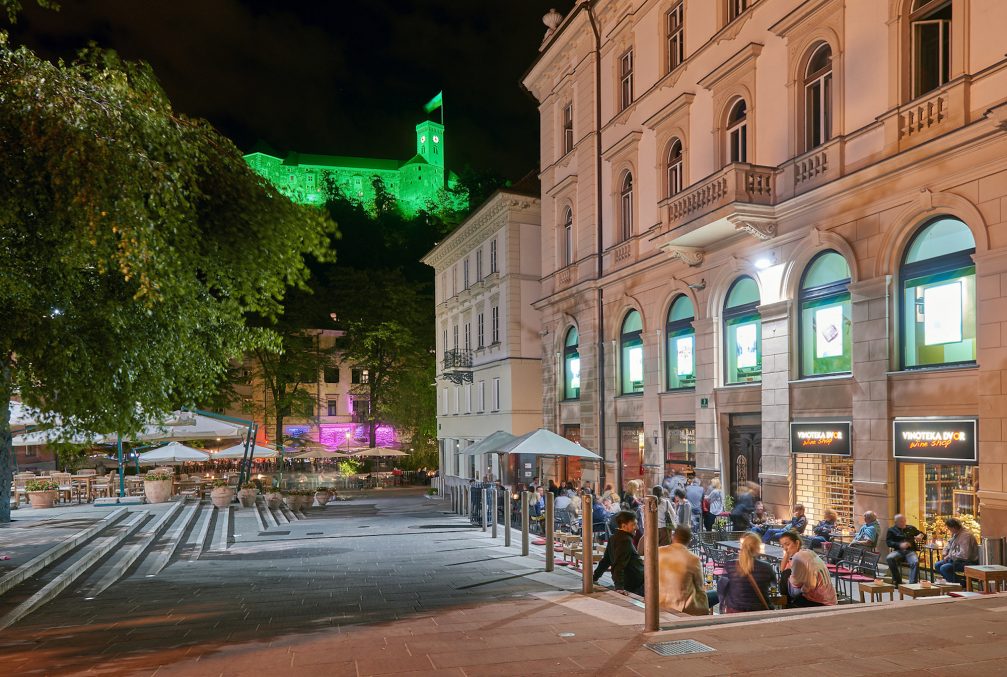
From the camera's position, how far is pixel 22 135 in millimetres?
8492

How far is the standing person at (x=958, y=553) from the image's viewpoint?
11.0 meters

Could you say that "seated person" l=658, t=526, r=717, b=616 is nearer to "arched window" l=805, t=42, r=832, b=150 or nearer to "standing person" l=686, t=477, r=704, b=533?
"standing person" l=686, t=477, r=704, b=533

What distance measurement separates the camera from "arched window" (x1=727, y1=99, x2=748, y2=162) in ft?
63.7

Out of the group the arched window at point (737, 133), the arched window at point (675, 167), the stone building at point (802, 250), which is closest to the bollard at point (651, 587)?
the stone building at point (802, 250)

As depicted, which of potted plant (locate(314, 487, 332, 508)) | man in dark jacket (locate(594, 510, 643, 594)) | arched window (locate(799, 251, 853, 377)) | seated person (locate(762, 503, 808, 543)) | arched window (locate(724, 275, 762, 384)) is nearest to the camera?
man in dark jacket (locate(594, 510, 643, 594))

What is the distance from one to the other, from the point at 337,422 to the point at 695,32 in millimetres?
56916

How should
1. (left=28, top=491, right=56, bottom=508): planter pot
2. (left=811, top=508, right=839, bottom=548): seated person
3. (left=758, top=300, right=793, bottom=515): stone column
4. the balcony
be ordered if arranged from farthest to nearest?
the balcony
(left=28, top=491, right=56, bottom=508): planter pot
(left=758, top=300, right=793, bottom=515): stone column
(left=811, top=508, right=839, bottom=548): seated person

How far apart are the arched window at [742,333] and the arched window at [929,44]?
588 centimetres

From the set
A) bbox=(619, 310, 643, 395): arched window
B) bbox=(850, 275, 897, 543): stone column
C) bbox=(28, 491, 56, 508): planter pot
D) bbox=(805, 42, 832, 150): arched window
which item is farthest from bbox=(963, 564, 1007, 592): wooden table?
bbox=(28, 491, 56, 508): planter pot

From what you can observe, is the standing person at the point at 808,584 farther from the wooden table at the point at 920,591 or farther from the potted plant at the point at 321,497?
the potted plant at the point at 321,497

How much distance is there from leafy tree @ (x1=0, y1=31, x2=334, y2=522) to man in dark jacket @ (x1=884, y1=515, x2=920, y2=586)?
9359 mm

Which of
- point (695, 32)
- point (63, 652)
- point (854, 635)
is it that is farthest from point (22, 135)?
point (695, 32)

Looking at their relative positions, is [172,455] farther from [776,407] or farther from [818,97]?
[818,97]

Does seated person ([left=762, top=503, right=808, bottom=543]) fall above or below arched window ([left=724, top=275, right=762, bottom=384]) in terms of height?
below
